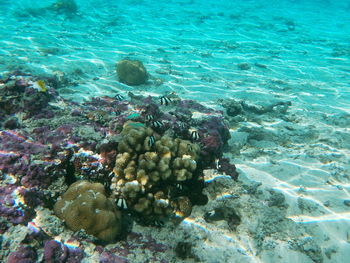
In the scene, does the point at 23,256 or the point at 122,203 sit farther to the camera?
the point at 122,203

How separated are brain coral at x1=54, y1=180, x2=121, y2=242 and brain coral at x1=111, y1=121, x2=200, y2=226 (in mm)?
347

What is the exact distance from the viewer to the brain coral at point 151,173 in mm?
3584

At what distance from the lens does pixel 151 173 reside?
12.0 feet

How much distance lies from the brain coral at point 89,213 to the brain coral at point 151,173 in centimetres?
35


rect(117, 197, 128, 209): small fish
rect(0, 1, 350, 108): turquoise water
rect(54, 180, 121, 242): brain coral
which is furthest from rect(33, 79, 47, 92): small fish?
rect(0, 1, 350, 108): turquoise water

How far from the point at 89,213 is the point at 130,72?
8.41 meters

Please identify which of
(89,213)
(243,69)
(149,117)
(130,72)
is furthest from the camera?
(243,69)

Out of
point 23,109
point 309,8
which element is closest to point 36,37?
point 23,109

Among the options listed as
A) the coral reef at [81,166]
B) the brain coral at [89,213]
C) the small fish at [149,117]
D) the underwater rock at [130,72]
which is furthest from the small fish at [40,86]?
the underwater rock at [130,72]

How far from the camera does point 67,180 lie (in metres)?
3.57

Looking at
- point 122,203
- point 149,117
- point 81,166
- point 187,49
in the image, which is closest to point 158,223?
point 122,203

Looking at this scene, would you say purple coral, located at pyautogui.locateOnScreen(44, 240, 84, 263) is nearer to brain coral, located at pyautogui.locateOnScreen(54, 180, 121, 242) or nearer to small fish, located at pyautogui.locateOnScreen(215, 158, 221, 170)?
brain coral, located at pyautogui.locateOnScreen(54, 180, 121, 242)

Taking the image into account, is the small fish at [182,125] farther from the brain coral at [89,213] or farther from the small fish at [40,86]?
the small fish at [40,86]

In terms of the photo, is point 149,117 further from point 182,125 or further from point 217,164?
point 217,164
